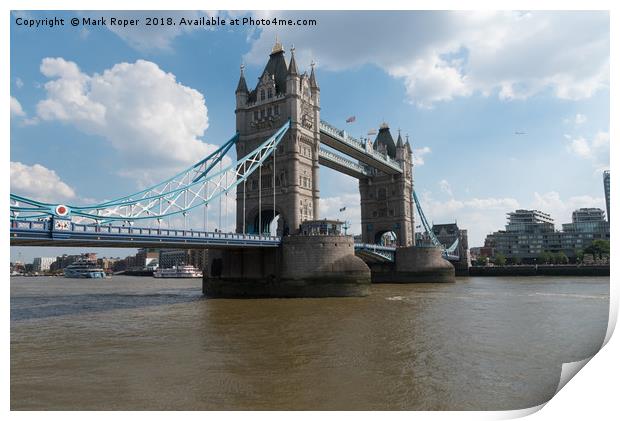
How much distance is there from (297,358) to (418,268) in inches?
1906

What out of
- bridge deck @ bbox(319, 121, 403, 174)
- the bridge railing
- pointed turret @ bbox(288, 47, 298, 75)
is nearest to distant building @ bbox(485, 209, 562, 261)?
bridge deck @ bbox(319, 121, 403, 174)

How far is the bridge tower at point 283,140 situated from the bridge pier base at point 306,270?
20.8ft

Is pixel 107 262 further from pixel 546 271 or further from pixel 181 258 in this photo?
pixel 546 271

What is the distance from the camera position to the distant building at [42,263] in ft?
548

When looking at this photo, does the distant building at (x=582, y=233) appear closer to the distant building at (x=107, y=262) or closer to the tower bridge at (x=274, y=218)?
the tower bridge at (x=274, y=218)

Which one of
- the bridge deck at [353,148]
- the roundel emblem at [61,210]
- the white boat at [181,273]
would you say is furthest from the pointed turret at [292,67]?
the white boat at [181,273]

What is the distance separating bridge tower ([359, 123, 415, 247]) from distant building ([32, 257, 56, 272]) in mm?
142148

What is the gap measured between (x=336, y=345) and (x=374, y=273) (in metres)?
48.3

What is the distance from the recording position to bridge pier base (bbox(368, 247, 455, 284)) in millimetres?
59594

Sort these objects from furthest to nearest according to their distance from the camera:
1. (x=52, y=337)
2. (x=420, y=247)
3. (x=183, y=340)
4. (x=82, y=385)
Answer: (x=420, y=247) → (x=52, y=337) → (x=183, y=340) → (x=82, y=385)

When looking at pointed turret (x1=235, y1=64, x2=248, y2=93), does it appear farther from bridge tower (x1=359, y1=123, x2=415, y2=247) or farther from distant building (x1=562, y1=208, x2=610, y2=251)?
distant building (x1=562, y1=208, x2=610, y2=251)

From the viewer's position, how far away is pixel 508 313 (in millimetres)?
24797
